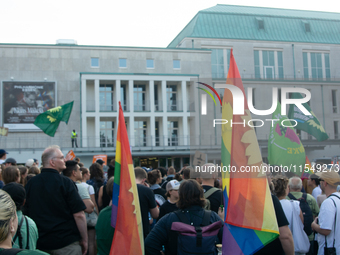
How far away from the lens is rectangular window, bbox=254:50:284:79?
40.7m

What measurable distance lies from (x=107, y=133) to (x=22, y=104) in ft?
27.8

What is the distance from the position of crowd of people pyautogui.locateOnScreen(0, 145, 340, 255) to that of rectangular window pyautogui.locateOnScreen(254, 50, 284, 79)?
119 feet

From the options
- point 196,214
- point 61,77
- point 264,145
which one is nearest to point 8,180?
point 196,214

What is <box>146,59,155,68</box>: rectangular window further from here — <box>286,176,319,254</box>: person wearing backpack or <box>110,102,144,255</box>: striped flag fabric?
<box>110,102,144,255</box>: striped flag fabric

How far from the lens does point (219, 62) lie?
39719mm

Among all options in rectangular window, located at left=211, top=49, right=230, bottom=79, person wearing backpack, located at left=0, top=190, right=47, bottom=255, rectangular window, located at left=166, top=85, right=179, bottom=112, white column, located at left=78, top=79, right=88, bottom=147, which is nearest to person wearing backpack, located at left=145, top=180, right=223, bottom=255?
person wearing backpack, located at left=0, top=190, right=47, bottom=255

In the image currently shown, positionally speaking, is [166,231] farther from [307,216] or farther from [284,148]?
[284,148]

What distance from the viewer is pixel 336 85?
39.9m

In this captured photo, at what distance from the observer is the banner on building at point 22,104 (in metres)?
33.2

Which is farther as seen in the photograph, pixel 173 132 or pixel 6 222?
pixel 173 132

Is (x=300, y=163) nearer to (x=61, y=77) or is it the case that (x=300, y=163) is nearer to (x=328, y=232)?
(x=328, y=232)

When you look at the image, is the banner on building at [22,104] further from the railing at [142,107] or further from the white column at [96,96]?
the railing at [142,107]

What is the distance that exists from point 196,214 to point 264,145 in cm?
2776

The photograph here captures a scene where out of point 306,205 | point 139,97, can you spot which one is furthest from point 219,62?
point 306,205
